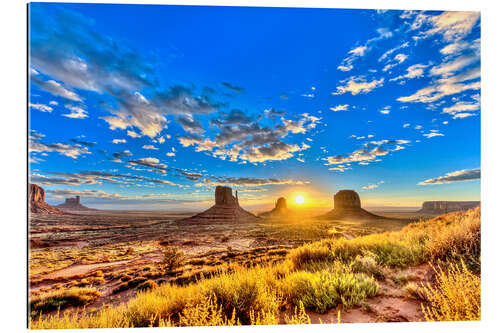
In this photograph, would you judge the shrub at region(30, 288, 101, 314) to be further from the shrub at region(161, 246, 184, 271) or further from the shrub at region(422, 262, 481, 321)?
the shrub at region(422, 262, 481, 321)

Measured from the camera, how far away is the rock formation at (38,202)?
10.9ft

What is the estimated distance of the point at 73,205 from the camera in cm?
392

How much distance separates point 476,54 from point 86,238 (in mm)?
8700

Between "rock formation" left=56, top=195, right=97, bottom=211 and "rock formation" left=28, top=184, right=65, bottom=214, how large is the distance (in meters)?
0.19

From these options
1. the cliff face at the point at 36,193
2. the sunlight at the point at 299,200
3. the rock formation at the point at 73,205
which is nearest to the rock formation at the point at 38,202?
the cliff face at the point at 36,193

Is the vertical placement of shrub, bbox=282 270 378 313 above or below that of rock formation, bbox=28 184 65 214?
below

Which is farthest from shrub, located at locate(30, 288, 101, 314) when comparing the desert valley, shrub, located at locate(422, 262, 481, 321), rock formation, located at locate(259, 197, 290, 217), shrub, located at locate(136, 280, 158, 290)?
shrub, located at locate(422, 262, 481, 321)

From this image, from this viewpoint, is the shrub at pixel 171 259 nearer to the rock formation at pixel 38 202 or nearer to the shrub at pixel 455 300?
the rock formation at pixel 38 202

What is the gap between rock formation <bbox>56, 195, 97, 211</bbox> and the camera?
3.76 meters

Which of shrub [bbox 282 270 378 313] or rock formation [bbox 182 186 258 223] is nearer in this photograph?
shrub [bbox 282 270 378 313]

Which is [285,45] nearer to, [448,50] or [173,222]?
[448,50]

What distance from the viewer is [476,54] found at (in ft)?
12.5

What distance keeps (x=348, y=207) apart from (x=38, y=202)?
6.19 m
